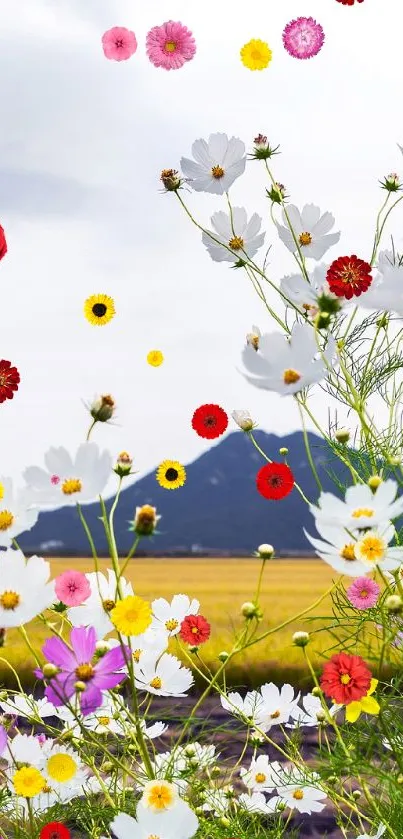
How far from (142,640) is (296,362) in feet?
2.56

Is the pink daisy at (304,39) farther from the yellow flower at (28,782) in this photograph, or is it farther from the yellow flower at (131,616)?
the yellow flower at (28,782)

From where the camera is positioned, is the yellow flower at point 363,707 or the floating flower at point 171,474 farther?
the floating flower at point 171,474

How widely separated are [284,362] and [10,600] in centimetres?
45

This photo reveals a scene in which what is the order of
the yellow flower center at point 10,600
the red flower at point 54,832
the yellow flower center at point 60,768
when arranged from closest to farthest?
the yellow flower center at point 10,600 → the yellow flower center at point 60,768 → the red flower at point 54,832

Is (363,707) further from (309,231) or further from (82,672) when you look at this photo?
(309,231)

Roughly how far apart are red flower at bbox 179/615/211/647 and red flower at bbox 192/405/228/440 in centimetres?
39

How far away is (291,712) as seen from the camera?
2.22 m

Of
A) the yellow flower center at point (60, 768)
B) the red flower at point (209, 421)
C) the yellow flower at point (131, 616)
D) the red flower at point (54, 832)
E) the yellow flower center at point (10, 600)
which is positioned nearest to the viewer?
the yellow flower at point (131, 616)

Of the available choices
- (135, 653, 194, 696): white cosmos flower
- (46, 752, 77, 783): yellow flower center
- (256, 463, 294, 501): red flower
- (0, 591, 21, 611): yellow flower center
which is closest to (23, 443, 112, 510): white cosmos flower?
(0, 591, 21, 611): yellow flower center

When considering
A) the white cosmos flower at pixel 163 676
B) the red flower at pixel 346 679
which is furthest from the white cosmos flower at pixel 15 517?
the white cosmos flower at pixel 163 676

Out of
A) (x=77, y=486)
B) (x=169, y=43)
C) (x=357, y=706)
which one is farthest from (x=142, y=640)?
(x=169, y=43)

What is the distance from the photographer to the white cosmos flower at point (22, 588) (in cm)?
106

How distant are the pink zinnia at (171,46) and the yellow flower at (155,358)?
0.67 meters

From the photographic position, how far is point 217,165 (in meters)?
1.72
